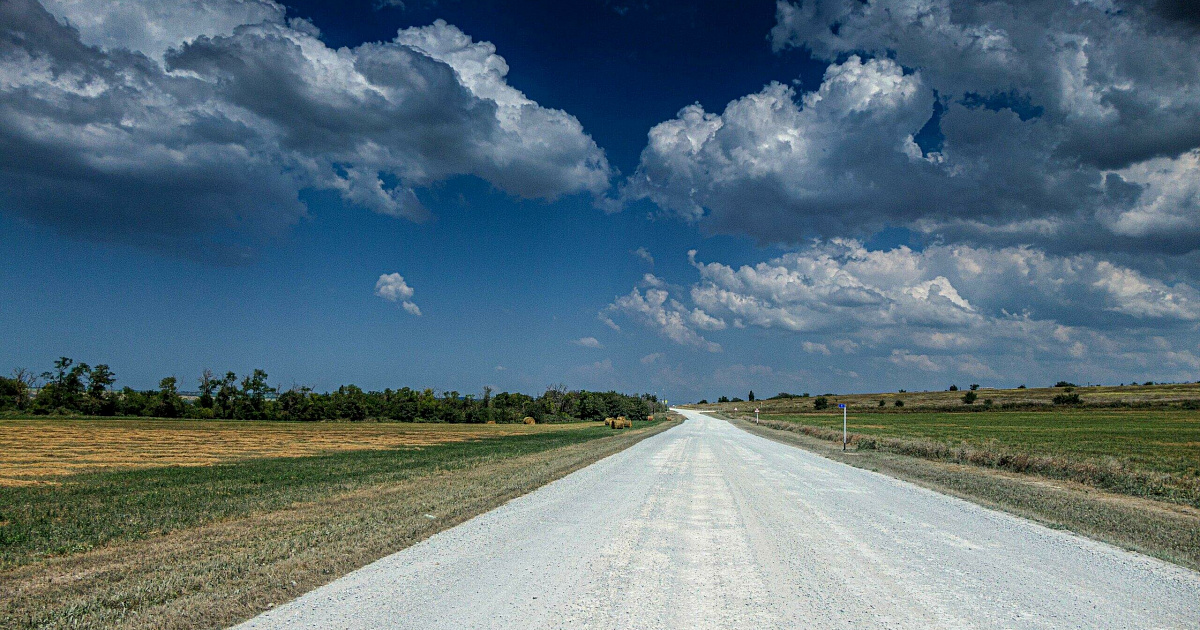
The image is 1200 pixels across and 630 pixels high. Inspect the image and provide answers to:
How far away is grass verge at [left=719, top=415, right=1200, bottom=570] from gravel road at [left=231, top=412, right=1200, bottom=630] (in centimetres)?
94

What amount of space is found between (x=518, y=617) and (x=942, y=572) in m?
5.09

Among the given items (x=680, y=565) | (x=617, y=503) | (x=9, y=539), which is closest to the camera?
(x=680, y=565)

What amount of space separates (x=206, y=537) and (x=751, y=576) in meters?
8.38

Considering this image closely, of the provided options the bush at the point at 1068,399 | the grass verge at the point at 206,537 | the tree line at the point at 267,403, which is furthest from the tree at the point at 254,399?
the bush at the point at 1068,399

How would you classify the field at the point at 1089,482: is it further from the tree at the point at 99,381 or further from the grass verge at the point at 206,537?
the tree at the point at 99,381

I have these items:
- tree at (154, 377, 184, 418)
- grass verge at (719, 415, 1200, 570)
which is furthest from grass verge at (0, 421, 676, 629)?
tree at (154, 377, 184, 418)

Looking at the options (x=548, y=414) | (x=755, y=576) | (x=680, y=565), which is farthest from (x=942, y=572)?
(x=548, y=414)

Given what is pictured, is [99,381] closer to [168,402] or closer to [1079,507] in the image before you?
[168,402]

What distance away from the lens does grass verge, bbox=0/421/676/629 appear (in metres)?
5.79

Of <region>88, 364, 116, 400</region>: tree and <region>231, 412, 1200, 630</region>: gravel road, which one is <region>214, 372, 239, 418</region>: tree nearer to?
<region>88, 364, 116, 400</region>: tree

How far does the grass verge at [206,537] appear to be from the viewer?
19.0 ft

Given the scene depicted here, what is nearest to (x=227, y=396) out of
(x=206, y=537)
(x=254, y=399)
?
(x=254, y=399)

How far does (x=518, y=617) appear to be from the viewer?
524 centimetres

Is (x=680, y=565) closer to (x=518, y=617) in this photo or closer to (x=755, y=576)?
(x=755, y=576)
